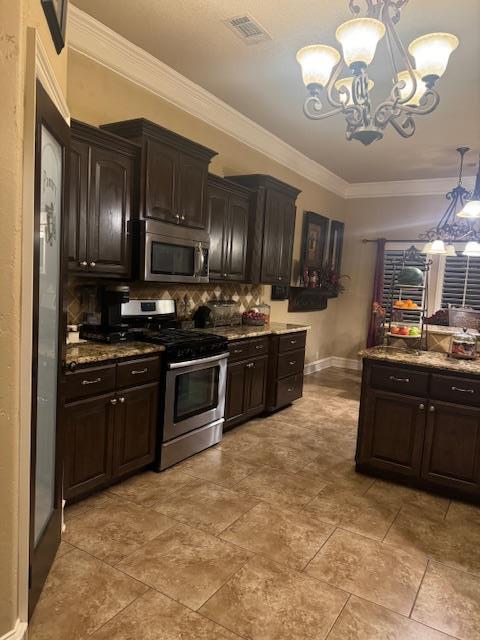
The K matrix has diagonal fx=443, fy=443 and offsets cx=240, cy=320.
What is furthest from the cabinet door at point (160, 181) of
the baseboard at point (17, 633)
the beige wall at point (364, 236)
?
the beige wall at point (364, 236)

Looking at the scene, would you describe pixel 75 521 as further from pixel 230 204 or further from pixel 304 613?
pixel 230 204

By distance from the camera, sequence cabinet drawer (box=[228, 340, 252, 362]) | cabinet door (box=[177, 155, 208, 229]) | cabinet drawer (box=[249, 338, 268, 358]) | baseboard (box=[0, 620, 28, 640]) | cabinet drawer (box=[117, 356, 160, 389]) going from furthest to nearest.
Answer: cabinet drawer (box=[249, 338, 268, 358]) < cabinet drawer (box=[228, 340, 252, 362]) < cabinet door (box=[177, 155, 208, 229]) < cabinet drawer (box=[117, 356, 160, 389]) < baseboard (box=[0, 620, 28, 640])

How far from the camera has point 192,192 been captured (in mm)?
3543

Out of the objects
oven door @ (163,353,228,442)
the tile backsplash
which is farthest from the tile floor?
the tile backsplash

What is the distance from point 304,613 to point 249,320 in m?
3.10

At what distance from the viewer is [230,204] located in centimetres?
422

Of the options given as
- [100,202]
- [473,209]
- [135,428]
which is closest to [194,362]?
[135,428]

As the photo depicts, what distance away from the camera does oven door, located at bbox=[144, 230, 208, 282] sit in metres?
3.16

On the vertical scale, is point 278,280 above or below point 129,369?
above

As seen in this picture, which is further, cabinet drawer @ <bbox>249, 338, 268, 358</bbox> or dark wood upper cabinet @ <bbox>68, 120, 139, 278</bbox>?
cabinet drawer @ <bbox>249, 338, 268, 358</bbox>

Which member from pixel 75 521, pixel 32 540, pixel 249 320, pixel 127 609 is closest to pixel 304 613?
pixel 127 609

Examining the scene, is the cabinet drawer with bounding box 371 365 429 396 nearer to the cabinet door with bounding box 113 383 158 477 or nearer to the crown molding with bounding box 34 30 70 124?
the cabinet door with bounding box 113 383 158 477

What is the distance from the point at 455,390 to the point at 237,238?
94.6 inches

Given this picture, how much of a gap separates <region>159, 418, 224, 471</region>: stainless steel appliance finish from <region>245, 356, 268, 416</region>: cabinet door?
0.54 metres
